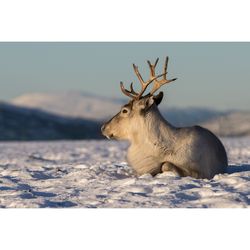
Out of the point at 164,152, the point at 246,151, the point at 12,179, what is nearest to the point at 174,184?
the point at 164,152

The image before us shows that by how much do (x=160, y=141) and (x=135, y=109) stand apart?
A: 2.03 feet

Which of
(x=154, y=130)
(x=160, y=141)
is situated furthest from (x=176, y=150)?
(x=154, y=130)

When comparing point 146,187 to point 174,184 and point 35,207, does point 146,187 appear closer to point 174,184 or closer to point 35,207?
point 174,184

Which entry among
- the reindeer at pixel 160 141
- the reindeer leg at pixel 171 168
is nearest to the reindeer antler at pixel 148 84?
the reindeer at pixel 160 141

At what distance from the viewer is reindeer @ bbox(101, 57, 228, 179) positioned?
421 inches

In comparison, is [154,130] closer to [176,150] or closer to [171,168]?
[176,150]

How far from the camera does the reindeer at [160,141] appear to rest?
421 inches

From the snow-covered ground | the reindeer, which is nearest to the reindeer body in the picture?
the reindeer

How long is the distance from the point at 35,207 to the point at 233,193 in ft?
8.14

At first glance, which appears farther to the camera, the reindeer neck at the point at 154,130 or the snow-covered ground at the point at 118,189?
the reindeer neck at the point at 154,130

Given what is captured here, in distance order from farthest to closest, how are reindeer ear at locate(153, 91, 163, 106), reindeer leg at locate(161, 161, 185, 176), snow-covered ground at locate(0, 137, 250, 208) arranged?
reindeer ear at locate(153, 91, 163, 106)
reindeer leg at locate(161, 161, 185, 176)
snow-covered ground at locate(0, 137, 250, 208)

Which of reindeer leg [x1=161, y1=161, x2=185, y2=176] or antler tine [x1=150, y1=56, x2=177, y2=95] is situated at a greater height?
antler tine [x1=150, y1=56, x2=177, y2=95]

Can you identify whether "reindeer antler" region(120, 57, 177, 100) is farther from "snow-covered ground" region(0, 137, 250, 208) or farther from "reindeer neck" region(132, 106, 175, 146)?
"snow-covered ground" region(0, 137, 250, 208)

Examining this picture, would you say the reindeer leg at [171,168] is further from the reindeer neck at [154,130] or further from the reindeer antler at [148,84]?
the reindeer antler at [148,84]
